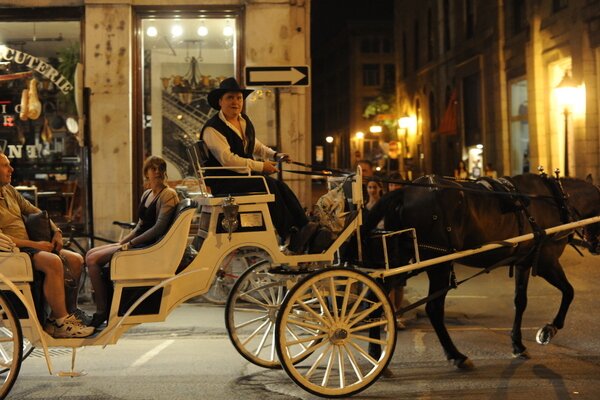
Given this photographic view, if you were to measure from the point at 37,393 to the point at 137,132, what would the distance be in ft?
23.8

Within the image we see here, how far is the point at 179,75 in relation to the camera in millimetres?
13266

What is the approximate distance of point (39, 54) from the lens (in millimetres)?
13039

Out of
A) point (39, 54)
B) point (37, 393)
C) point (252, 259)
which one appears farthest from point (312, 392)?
point (39, 54)

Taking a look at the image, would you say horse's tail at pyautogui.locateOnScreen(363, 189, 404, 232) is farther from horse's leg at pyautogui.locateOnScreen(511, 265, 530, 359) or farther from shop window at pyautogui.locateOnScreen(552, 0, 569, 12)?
shop window at pyautogui.locateOnScreen(552, 0, 569, 12)

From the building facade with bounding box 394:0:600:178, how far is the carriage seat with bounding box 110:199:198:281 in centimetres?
1625

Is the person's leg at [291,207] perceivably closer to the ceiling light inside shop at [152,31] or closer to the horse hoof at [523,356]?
the horse hoof at [523,356]

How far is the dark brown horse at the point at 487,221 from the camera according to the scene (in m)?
7.23

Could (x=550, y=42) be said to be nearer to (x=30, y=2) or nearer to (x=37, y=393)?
(x=30, y=2)

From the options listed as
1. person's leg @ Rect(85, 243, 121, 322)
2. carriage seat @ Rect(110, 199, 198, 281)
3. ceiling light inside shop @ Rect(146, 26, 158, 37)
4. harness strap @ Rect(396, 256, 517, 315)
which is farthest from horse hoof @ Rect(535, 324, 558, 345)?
ceiling light inside shop @ Rect(146, 26, 158, 37)

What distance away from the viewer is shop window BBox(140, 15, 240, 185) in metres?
13.2

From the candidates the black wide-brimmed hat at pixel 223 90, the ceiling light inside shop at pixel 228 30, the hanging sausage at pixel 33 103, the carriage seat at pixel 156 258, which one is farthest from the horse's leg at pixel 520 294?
the hanging sausage at pixel 33 103

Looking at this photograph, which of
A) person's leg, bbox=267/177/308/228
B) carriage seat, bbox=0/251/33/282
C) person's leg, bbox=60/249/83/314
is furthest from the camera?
person's leg, bbox=267/177/308/228

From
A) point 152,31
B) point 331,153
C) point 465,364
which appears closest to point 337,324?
point 465,364

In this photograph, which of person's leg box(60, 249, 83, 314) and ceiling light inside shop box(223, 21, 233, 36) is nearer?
person's leg box(60, 249, 83, 314)
